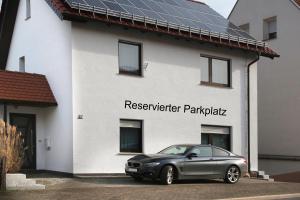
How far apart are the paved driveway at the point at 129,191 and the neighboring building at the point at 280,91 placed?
34.3ft

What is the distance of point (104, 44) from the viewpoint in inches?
760

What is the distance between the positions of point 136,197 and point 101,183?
347cm

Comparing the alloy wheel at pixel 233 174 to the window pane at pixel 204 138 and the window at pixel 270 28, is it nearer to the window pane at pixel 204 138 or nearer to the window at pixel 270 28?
the window pane at pixel 204 138

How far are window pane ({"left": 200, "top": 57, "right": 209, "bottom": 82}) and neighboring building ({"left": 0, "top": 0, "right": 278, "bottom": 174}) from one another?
0.04m

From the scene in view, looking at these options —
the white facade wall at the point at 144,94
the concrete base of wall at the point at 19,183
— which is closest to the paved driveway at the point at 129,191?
the concrete base of wall at the point at 19,183

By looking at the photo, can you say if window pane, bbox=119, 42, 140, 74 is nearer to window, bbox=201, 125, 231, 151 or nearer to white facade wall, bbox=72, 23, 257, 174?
white facade wall, bbox=72, 23, 257, 174

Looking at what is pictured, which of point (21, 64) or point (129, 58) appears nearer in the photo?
point (129, 58)

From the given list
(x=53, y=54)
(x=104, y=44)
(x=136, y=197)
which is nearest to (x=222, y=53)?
(x=104, y=44)

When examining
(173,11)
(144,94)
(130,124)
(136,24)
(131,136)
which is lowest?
(131,136)

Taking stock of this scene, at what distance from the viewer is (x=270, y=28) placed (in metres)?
30.5

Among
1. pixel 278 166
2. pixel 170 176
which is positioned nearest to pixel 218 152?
pixel 170 176

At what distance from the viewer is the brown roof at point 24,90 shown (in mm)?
17984

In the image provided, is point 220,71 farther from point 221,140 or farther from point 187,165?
point 187,165

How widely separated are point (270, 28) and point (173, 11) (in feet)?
33.2
